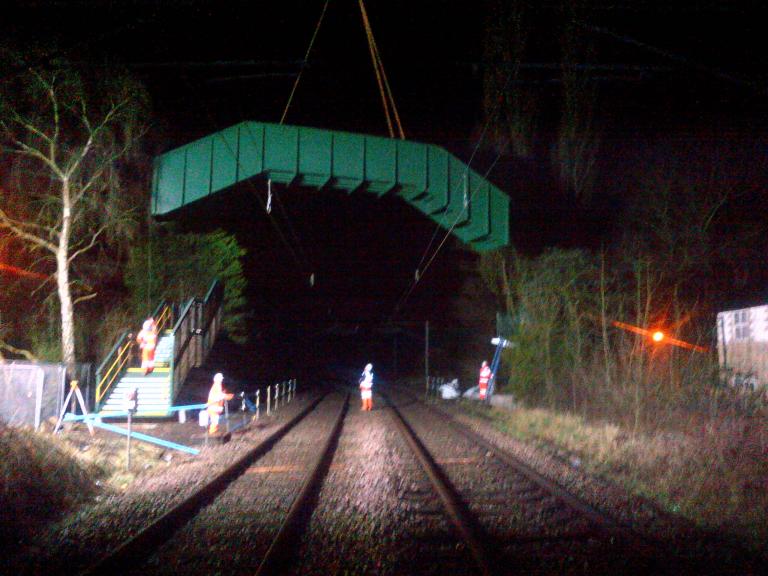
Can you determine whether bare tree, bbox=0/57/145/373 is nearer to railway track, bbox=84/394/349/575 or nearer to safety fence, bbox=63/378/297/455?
safety fence, bbox=63/378/297/455

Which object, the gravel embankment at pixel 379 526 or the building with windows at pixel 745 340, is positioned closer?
the gravel embankment at pixel 379 526

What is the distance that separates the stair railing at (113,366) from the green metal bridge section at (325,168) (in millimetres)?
4451

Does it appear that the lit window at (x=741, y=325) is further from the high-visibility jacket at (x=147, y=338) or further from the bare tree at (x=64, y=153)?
the bare tree at (x=64, y=153)

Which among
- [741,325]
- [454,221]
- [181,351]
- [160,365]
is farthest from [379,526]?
[454,221]

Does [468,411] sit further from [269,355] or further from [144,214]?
[269,355]

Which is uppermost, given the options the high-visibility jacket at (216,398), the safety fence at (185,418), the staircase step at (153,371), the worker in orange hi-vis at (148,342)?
the worker in orange hi-vis at (148,342)

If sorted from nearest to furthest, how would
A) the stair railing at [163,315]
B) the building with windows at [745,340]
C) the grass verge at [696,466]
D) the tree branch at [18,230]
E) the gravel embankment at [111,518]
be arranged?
the gravel embankment at [111,518] → the grass verge at [696,466] → the tree branch at [18,230] → the building with windows at [745,340] → the stair railing at [163,315]

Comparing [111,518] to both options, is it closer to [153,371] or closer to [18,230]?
[18,230]

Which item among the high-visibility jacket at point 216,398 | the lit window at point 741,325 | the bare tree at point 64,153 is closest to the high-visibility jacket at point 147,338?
the bare tree at point 64,153

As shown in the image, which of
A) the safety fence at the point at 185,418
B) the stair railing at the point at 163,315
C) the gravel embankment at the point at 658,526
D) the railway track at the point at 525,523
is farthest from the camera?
the stair railing at the point at 163,315

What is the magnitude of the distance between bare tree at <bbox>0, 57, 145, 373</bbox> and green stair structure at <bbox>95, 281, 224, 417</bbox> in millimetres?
1615

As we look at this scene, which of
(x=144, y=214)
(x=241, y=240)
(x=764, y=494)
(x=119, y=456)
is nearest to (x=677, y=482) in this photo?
(x=764, y=494)

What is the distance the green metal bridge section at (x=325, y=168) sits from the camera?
2222cm

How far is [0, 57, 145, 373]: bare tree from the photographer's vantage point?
16.9m
